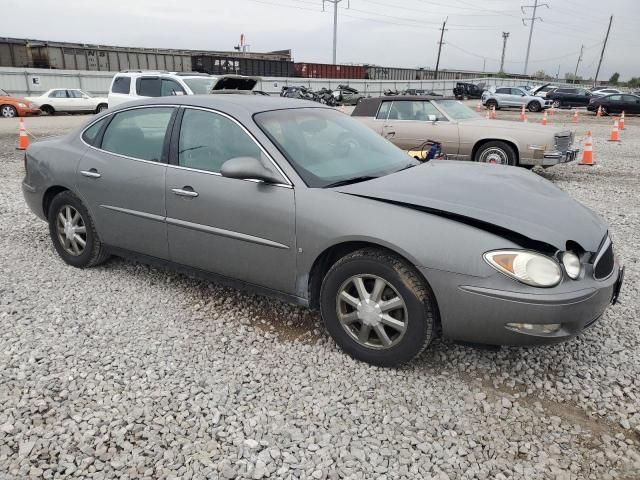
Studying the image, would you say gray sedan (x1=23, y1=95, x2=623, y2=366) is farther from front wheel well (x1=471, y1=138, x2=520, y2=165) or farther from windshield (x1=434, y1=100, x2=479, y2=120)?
windshield (x1=434, y1=100, x2=479, y2=120)

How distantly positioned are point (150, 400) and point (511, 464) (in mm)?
1863

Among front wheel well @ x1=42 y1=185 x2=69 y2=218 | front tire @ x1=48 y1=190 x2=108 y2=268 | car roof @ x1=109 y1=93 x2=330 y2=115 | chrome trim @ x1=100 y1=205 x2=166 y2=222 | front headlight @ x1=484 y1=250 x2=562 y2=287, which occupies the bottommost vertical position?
front tire @ x1=48 y1=190 x2=108 y2=268

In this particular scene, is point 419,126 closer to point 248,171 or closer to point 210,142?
point 210,142

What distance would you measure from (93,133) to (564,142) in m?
7.95

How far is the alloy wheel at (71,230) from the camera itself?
14.4 ft

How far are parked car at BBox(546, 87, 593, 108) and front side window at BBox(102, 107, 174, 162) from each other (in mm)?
35038

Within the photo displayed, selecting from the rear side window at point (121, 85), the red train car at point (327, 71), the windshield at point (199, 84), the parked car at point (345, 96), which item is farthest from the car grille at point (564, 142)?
the red train car at point (327, 71)

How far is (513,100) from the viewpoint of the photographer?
31.8 metres

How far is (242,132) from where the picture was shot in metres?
3.45

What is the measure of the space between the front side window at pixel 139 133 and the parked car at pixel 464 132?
5356mm

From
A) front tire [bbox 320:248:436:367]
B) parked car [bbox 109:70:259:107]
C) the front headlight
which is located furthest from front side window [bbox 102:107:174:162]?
parked car [bbox 109:70:259:107]

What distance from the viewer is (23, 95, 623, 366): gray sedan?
264cm

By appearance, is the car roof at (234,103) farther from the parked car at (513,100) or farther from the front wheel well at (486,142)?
the parked car at (513,100)

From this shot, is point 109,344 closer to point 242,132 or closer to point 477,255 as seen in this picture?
point 242,132
